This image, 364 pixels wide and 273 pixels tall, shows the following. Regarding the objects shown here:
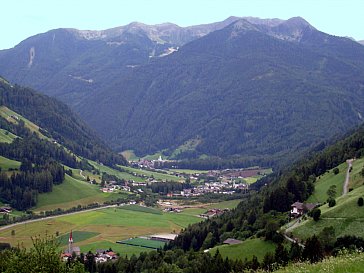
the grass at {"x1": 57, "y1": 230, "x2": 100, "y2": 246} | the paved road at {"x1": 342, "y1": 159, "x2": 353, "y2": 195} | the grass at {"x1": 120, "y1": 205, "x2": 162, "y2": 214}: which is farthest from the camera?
the grass at {"x1": 120, "y1": 205, "x2": 162, "y2": 214}

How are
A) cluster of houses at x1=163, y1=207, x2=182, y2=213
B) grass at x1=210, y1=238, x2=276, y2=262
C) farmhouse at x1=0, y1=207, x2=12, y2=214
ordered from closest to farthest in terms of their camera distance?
grass at x1=210, y1=238, x2=276, y2=262
farmhouse at x1=0, y1=207, x2=12, y2=214
cluster of houses at x1=163, y1=207, x2=182, y2=213

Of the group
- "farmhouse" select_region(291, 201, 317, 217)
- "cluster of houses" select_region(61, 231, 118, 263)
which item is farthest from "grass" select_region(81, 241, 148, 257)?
"farmhouse" select_region(291, 201, 317, 217)

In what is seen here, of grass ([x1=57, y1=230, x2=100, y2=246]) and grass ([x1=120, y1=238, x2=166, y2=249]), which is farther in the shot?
grass ([x1=57, y1=230, x2=100, y2=246])

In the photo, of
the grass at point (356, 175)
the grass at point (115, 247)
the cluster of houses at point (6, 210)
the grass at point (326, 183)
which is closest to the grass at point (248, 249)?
the grass at point (326, 183)

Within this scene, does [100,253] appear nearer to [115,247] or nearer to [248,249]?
[115,247]

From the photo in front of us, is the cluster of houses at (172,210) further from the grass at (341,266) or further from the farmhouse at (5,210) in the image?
the grass at (341,266)

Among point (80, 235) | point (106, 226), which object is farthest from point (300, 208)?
point (106, 226)

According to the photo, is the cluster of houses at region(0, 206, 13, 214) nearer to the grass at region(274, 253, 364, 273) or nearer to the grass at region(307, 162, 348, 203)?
the grass at region(307, 162, 348, 203)
